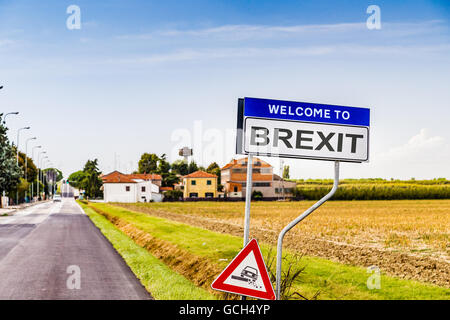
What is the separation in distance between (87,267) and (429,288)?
369 inches

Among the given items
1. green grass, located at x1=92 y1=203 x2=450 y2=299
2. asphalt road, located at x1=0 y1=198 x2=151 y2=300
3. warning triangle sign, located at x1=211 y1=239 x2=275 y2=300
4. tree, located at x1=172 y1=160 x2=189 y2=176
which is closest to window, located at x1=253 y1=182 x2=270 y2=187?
tree, located at x1=172 y1=160 x2=189 y2=176

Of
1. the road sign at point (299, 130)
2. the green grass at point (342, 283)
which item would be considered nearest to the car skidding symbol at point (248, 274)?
the road sign at point (299, 130)

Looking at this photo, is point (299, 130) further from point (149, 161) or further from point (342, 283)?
point (149, 161)

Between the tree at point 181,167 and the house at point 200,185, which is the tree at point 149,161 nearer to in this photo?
the tree at point 181,167

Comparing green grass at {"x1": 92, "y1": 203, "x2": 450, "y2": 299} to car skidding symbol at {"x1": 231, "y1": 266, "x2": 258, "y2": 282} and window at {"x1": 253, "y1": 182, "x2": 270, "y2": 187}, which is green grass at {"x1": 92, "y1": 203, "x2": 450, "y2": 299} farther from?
window at {"x1": 253, "y1": 182, "x2": 270, "y2": 187}

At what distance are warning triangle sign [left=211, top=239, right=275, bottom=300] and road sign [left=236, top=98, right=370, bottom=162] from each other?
112 cm

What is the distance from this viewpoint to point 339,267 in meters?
13.5

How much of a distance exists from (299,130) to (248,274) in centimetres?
167

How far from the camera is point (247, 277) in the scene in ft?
18.0

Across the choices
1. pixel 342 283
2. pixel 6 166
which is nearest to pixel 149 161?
pixel 6 166

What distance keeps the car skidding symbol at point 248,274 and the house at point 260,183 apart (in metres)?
88.5

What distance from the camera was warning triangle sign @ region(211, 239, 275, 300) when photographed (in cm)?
546
